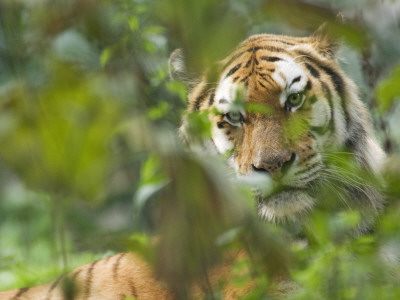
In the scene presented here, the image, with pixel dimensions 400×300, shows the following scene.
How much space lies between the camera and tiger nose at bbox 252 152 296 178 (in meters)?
2.52

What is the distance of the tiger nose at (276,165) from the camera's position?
2.52 m

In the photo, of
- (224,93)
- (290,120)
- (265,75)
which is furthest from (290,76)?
(290,120)

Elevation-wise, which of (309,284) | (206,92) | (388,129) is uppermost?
(206,92)

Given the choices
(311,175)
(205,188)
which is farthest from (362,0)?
(311,175)

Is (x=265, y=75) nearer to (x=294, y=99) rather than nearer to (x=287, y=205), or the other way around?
(x=294, y=99)

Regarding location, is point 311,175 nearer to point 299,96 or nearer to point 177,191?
point 299,96

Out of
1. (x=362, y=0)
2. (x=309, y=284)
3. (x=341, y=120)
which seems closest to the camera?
(x=362, y=0)

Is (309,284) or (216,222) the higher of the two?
(216,222)

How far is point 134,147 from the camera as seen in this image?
0.73 metres

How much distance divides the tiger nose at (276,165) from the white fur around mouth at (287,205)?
0.32 ft

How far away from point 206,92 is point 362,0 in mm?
1877

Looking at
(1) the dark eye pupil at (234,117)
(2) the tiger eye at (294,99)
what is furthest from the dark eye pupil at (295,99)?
(1) the dark eye pupil at (234,117)

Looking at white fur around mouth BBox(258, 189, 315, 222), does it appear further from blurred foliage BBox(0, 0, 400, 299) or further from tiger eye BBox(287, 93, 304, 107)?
blurred foliage BBox(0, 0, 400, 299)

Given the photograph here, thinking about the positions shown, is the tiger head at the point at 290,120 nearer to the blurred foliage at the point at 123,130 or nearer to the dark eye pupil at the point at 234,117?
the dark eye pupil at the point at 234,117
